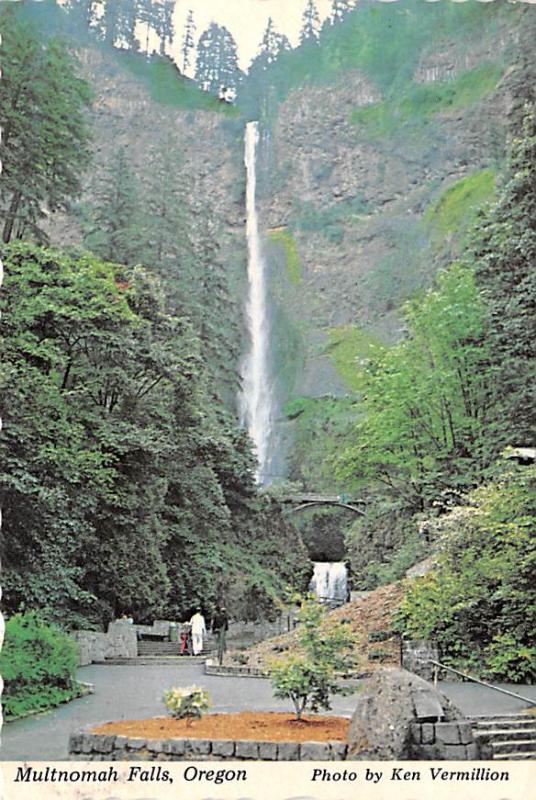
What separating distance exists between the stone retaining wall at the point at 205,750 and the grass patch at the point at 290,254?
551 centimetres

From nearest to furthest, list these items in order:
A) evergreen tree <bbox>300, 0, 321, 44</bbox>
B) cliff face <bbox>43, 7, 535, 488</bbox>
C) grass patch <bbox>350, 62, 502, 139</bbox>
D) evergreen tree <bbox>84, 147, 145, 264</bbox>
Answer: evergreen tree <bbox>300, 0, 321, 44</bbox>
cliff face <bbox>43, 7, 535, 488</bbox>
evergreen tree <bbox>84, 147, 145, 264</bbox>
grass patch <bbox>350, 62, 502, 139</bbox>

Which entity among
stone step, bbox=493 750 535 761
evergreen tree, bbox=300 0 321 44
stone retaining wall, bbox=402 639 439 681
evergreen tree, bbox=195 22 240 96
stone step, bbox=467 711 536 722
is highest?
evergreen tree, bbox=300 0 321 44

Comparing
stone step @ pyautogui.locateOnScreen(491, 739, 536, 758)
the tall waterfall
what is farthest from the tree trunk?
stone step @ pyautogui.locateOnScreen(491, 739, 536, 758)

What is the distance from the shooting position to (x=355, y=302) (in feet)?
32.0

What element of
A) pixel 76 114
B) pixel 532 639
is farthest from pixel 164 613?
pixel 76 114

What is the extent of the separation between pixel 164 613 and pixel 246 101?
15.5 feet

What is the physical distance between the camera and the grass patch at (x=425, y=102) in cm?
910

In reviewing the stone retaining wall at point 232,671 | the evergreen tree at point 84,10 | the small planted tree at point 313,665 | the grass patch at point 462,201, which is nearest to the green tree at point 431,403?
the grass patch at point 462,201

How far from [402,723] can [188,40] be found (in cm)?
587

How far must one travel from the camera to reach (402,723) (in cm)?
541

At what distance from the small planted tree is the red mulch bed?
0.13 metres

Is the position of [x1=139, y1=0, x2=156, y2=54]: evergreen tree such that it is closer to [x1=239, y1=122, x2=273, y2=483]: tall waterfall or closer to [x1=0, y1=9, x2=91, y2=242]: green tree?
[x1=0, y1=9, x2=91, y2=242]: green tree

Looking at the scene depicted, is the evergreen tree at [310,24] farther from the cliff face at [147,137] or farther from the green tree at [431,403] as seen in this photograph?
the green tree at [431,403]

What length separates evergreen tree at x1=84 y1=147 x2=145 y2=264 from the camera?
29.4 ft
